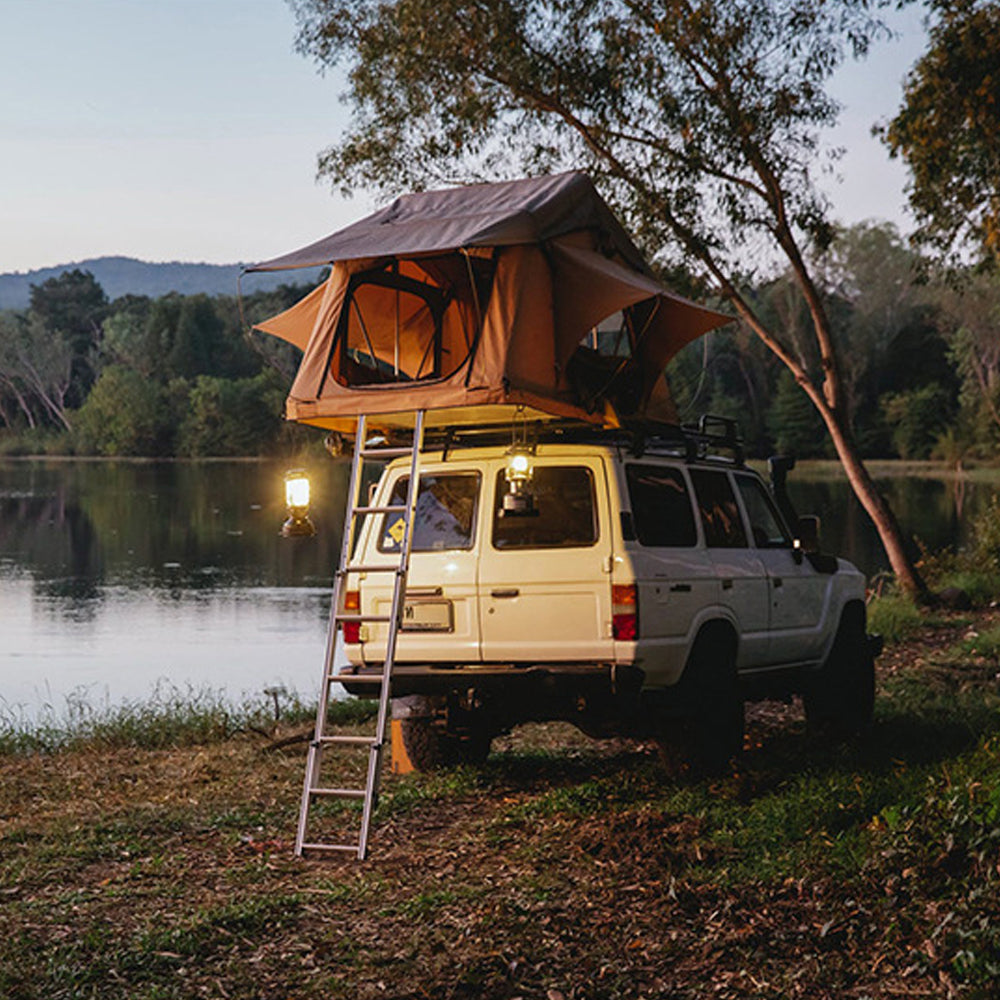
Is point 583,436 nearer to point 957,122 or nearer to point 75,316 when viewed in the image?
point 957,122

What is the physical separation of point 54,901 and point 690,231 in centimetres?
1505

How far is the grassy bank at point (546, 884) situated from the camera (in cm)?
542

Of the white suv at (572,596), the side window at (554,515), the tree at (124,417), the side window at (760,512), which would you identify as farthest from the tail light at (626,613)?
the tree at (124,417)

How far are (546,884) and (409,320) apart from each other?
4398 mm

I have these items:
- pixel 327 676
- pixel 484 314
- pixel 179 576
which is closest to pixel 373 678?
pixel 327 676

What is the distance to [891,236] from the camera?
10400 centimetres

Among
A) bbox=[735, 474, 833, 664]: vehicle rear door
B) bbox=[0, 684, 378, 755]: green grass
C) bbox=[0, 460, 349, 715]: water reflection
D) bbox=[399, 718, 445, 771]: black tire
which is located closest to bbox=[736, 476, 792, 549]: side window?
bbox=[735, 474, 833, 664]: vehicle rear door

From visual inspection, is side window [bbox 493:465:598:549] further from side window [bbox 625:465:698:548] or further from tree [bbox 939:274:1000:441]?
tree [bbox 939:274:1000:441]

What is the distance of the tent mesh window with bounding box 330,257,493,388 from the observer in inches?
351

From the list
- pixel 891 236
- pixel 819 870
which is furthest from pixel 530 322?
pixel 891 236

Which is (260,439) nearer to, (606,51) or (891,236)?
(891,236)

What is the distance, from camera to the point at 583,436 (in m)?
8.79

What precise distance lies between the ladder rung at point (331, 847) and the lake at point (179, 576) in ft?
32.2

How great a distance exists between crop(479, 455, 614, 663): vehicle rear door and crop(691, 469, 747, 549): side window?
1.06m
